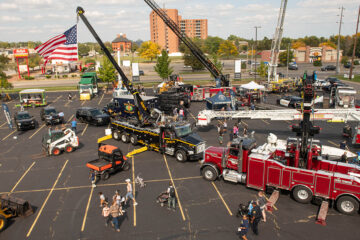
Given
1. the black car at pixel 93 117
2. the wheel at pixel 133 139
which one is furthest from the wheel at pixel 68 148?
the black car at pixel 93 117

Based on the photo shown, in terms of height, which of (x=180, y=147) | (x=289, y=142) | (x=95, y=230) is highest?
(x=289, y=142)

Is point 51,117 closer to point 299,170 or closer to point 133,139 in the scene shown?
point 133,139

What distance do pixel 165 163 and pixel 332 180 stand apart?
10.1m

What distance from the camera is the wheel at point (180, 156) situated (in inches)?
706

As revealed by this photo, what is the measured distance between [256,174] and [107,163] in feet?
28.6

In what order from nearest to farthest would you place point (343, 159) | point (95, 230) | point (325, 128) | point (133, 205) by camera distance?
1. point (95, 230)
2. point (133, 205)
3. point (343, 159)
4. point (325, 128)

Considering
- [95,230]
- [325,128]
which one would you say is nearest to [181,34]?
[325,128]

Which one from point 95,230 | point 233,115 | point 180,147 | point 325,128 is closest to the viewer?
point 95,230

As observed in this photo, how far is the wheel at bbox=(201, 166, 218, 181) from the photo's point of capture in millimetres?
15239

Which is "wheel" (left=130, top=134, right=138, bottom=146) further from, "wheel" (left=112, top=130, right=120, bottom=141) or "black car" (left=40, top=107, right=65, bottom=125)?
"black car" (left=40, top=107, right=65, bottom=125)

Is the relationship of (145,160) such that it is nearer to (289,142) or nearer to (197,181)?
(197,181)

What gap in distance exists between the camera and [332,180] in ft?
39.4

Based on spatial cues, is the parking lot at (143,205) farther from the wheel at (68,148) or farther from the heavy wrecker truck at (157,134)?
the heavy wrecker truck at (157,134)

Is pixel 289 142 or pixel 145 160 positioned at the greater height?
pixel 289 142
